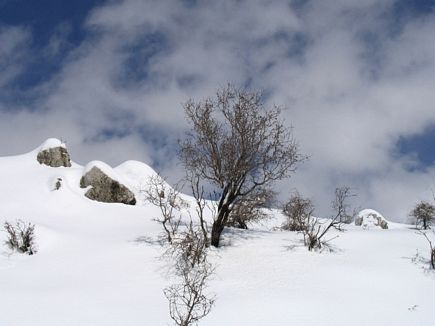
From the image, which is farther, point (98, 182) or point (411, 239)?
point (98, 182)

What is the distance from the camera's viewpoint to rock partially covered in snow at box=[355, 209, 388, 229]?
1683 inches

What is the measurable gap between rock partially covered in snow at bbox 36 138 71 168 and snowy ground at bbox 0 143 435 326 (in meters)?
8.90

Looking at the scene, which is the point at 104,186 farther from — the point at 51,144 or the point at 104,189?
the point at 51,144

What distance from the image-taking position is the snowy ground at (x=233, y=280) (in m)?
10.4

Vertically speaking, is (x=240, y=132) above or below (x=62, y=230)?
above

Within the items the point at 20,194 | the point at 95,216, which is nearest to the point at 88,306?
the point at 95,216

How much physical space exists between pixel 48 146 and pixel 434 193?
27.1 metres

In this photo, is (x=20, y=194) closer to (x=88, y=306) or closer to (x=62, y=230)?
(x=62, y=230)

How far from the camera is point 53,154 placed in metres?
30.7

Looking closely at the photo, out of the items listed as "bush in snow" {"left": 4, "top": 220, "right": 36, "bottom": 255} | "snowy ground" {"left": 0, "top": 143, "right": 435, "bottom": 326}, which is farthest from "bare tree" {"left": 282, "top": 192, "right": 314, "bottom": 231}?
"bush in snow" {"left": 4, "top": 220, "right": 36, "bottom": 255}

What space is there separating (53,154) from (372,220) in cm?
3385

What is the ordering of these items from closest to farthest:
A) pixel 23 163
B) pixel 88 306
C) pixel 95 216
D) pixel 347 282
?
pixel 88 306, pixel 347 282, pixel 95 216, pixel 23 163

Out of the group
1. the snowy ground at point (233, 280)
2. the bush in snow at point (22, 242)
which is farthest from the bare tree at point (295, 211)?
the bush in snow at point (22, 242)

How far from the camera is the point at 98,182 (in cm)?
2717
